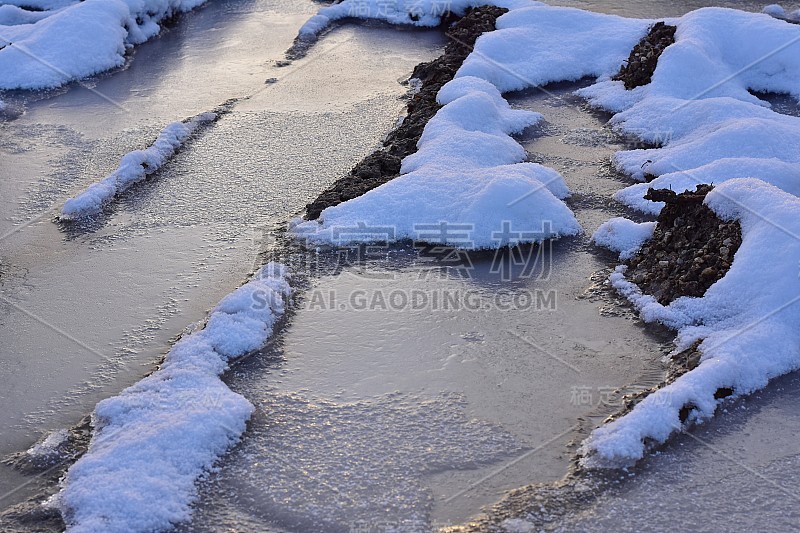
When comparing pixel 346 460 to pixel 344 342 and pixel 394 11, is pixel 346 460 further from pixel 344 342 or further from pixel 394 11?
pixel 394 11

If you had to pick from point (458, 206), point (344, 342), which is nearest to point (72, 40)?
point (458, 206)

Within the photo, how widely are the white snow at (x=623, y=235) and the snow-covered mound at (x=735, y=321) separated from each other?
31 centimetres

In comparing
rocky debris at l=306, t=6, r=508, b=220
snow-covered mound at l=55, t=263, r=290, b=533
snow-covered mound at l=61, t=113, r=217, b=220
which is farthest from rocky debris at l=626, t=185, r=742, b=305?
snow-covered mound at l=61, t=113, r=217, b=220

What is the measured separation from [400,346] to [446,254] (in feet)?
4.30

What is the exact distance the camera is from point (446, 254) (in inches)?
264

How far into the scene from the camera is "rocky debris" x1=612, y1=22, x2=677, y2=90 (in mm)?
9820

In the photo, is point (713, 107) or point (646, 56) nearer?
point (713, 107)

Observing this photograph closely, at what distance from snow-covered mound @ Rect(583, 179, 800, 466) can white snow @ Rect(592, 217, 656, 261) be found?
31cm

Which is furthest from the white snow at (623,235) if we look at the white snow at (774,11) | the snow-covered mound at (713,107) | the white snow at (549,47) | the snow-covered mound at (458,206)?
the white snow at (774,11)

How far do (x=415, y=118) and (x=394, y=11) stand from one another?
5.12 meters

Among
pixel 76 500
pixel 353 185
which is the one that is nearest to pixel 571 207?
pixel 353 185

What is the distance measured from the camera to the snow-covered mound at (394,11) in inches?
510

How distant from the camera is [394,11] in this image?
44.1 ft

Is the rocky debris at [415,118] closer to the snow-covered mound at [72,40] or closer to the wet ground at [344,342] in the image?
the wet ground at [344,342]
